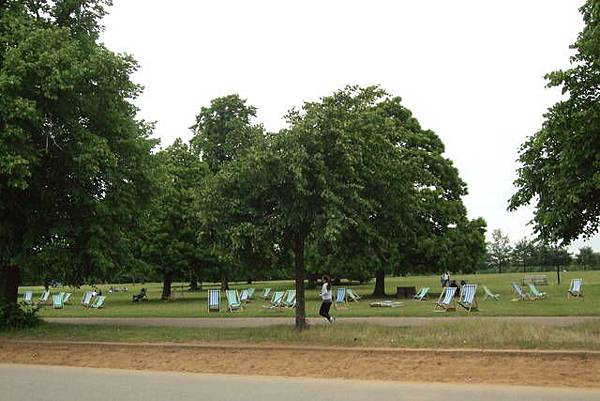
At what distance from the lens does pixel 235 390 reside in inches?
359

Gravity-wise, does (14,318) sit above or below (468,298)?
below

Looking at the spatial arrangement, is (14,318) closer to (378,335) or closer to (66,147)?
(66,147)

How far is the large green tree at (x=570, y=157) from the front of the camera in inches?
488

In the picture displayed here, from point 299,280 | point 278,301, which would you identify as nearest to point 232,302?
point 278,301

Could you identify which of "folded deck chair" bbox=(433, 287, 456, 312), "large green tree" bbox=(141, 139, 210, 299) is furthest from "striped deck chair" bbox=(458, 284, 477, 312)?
"large green tree" bbox=(141, 139, 210, 299)

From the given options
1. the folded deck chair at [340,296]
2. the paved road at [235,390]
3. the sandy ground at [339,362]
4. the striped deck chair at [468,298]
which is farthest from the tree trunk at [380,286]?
the paved road at [235,390]

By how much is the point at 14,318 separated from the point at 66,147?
5.31 metres

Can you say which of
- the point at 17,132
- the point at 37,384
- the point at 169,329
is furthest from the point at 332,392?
the point at 17,132

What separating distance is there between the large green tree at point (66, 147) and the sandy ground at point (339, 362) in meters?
4.08

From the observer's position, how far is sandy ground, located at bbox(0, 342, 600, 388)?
9625mm

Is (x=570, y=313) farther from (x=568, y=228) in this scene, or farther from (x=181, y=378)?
(x=181, y=378)

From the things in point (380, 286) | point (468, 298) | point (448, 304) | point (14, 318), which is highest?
point (380, 286)

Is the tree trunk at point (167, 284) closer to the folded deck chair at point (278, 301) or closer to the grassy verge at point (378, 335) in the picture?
the folded deck chair at point (278, 301)

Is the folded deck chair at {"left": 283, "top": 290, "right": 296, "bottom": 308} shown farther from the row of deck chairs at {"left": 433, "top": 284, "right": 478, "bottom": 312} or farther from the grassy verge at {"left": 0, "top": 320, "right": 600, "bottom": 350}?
the grassy verge at {"left": 0, "top": 320, "right": 600, "bottom": 350}
